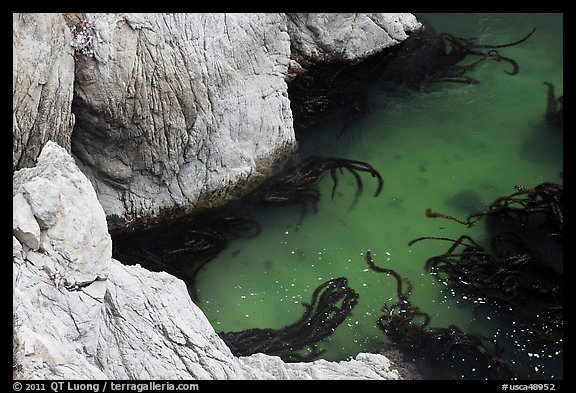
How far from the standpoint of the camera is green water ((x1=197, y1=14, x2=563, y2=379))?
7.94 metres

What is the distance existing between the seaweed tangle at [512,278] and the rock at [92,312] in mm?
2219

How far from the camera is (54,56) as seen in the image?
7398mm

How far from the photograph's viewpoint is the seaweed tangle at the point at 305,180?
9.23 m

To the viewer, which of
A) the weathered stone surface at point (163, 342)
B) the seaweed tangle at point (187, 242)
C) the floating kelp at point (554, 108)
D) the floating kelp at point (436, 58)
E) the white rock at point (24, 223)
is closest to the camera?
the white rock at point (24, 223)

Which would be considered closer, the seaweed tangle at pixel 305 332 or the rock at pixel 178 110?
the seaweed tangle at pixel 305 332

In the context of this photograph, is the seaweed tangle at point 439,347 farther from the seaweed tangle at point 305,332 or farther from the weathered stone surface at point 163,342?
the weathered stone surface at point 163,342

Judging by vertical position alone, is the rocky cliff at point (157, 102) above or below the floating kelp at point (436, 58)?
below

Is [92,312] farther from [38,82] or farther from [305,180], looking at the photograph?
[305,180]

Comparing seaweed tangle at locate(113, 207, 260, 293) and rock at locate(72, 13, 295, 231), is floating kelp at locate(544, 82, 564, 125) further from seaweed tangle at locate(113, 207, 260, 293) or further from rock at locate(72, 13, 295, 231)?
seaweed tangle at locate(113, 207, 260, 293)

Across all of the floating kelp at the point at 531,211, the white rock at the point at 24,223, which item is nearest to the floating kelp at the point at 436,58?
the floating kelp at the point at 531,211

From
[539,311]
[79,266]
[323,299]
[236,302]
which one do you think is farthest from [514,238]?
[79,266]

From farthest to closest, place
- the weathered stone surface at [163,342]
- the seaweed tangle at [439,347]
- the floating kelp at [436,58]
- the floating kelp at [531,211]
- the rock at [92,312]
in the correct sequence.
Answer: the floating kelp at [436,58]
the floating kelp at [531,211]
the seaweed tangle at [439,347]
the weathered stone surface at [163,342]
the rock at [92,312]

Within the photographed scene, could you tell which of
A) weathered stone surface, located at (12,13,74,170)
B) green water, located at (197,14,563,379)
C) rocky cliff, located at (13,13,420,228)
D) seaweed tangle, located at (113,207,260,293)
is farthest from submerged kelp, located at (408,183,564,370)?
weathered stone surface, located at (12,13,74,170)

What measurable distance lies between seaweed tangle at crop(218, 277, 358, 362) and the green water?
110mm
